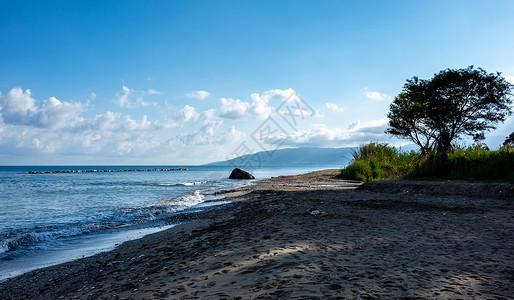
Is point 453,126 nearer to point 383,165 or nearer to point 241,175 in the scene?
point 383,165

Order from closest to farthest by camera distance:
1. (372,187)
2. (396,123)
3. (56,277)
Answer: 1. (56,277)
2. (372,187)
3. (396,123)

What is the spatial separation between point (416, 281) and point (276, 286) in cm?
152

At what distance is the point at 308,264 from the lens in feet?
12.1

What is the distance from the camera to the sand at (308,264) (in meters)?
3.03

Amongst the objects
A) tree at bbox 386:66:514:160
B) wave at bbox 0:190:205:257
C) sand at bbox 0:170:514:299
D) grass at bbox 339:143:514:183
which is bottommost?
wave at bbox 0:190:205:257

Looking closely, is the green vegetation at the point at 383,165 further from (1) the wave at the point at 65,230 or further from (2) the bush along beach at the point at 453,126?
(1) the wave at the point at 65,230

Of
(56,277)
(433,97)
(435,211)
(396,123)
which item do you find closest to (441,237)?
(435,211)

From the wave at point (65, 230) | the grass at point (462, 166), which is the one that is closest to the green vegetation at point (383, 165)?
the grass at point (462, 166)

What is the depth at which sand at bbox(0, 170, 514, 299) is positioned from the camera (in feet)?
9.95

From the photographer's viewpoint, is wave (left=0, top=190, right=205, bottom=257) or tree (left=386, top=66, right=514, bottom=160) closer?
wave (left=0, top=190, right=205, bottom=257)

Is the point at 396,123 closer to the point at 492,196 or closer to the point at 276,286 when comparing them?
the point at 492,196

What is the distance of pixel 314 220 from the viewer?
22.7ft

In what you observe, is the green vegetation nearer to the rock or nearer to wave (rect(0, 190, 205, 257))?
the rock

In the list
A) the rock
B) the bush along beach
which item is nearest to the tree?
the bush along beach
